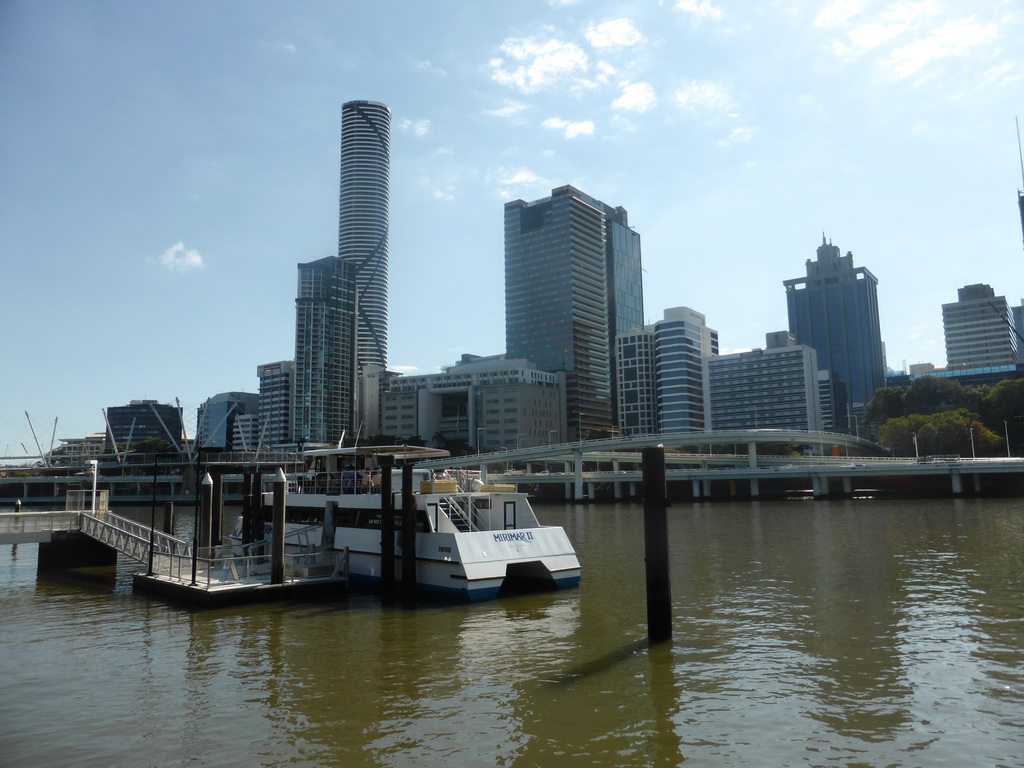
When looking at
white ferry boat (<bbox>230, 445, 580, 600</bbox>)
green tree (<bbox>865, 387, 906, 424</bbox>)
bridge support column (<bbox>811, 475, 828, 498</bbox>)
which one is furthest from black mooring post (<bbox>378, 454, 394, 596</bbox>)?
green tree (<bbox>865, 387, 906, 424</bbox>)

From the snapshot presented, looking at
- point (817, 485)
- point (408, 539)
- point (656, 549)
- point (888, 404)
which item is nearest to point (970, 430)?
point (817, 485)

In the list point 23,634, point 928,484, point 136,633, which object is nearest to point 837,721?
point 136,633

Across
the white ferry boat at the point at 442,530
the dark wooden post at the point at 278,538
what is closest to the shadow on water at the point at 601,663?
the white ferry boat at the point at 442,530

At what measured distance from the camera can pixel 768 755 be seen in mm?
12266

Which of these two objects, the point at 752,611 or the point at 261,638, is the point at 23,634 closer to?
the point at 261,638

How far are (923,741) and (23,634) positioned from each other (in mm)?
25243

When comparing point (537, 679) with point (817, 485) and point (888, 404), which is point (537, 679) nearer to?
point (817, 485)

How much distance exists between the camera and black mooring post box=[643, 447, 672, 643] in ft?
63.7

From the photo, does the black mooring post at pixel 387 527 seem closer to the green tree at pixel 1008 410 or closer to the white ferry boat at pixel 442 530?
the white ferry boat at pixel 442 530

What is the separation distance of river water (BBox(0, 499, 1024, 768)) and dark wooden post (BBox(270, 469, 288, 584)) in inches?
61.2

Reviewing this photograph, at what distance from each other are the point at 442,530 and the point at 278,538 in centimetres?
620

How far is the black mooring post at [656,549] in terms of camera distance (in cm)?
1942

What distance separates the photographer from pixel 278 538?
2730cm

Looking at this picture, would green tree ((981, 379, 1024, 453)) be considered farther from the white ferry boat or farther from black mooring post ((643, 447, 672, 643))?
black mooring post ((643, 447, 672, 643))
